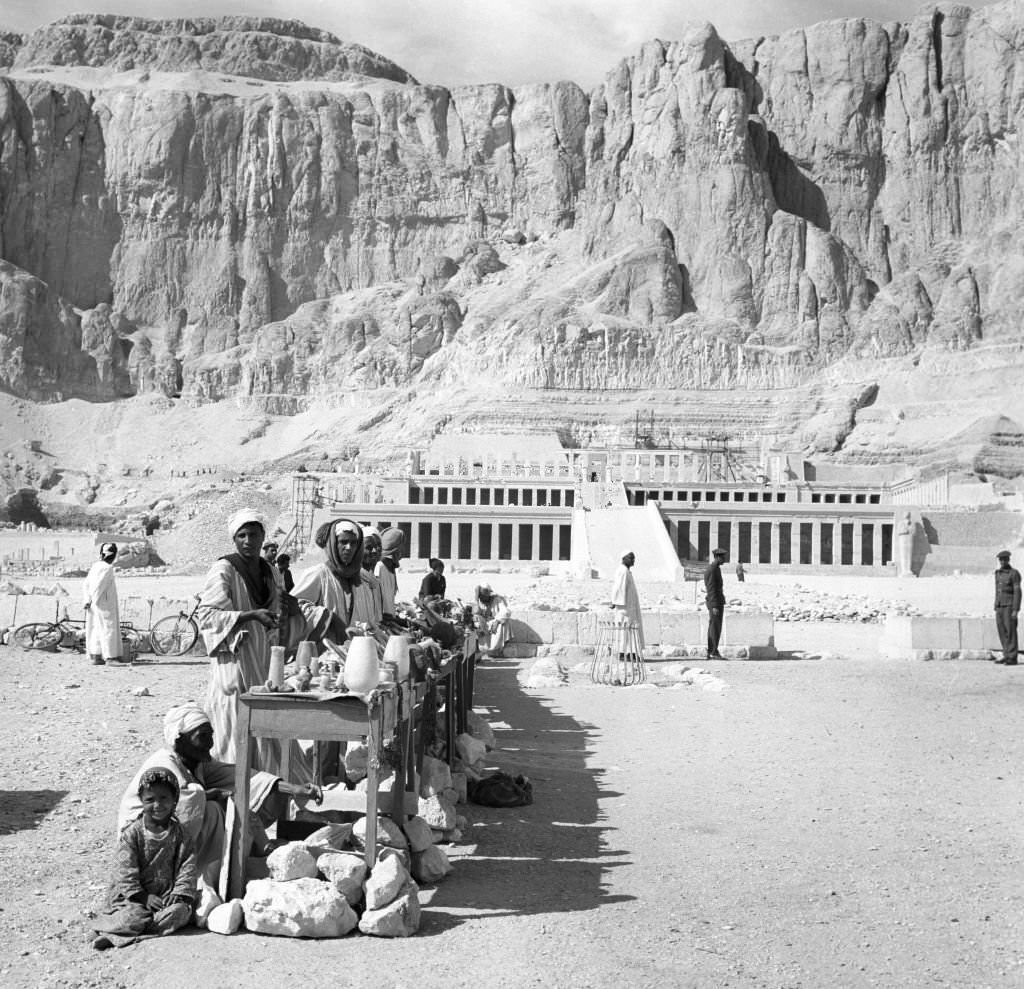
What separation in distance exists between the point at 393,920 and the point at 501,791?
3.49 meters

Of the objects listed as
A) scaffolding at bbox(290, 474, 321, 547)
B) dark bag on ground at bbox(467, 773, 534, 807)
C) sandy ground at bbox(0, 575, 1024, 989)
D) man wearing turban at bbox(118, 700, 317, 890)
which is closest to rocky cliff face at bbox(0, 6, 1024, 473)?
scaffolding at bbox(290, 474, 321, 547)

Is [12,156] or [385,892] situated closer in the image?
[385,892]

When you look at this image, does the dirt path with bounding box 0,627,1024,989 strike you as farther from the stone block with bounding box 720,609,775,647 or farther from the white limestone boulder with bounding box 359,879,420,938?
the stone block with bounding box 720,609,775,647

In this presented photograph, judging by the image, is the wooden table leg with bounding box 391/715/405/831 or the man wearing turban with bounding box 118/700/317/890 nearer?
the man wearing turban with bounding box 118/700/317/890

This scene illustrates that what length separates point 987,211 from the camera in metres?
143

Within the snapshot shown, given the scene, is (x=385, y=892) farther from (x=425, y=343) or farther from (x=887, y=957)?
(x=425, y=343)

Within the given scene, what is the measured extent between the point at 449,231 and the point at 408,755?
162 m

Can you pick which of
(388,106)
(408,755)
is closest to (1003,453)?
(408,755)

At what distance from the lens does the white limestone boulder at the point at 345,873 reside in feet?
25.3

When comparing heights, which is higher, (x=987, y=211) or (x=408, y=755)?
(x=987, y=211)

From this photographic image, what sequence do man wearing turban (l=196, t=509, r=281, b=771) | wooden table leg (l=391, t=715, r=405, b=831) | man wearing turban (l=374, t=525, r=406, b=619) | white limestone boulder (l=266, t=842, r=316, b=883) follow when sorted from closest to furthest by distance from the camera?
white limestone boulder (l=266, t=842, r=316, b=883)
wooden table leg (l=391, t=715, r=405, b=831)
man wearing turban (l=196, t=509, r=281, b=771)
man wearing turban (l=374, t=525, r=406, b=619)

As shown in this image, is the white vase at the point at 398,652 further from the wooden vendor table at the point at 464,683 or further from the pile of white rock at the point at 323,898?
the wooden vendor table at the point at 464,683

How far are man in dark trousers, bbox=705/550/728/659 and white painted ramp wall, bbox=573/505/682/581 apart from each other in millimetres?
21007

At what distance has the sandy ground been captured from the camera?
7.10 metres
